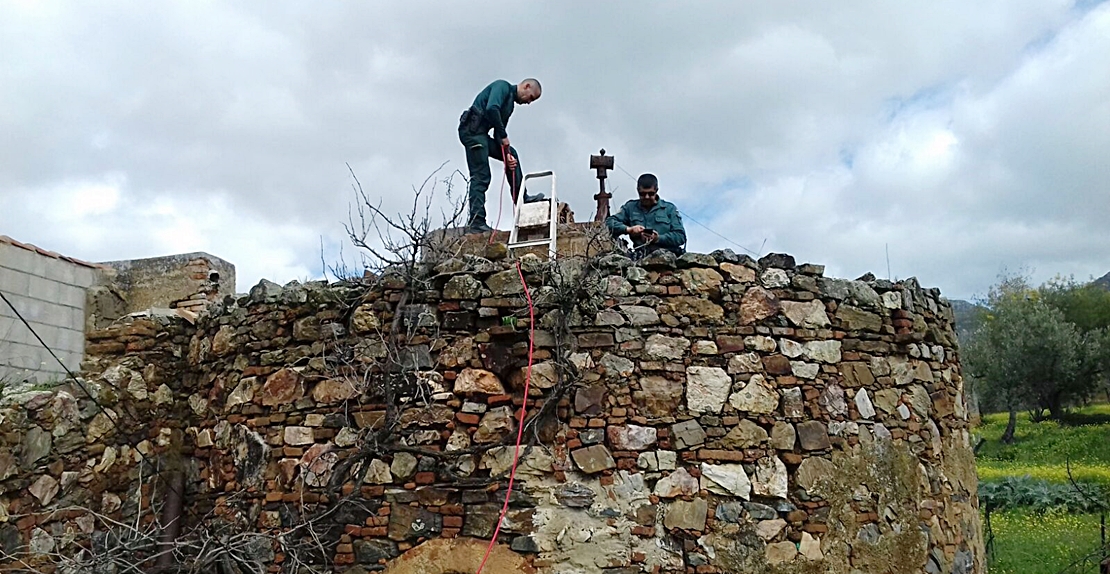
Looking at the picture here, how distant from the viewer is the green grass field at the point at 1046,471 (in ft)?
31.5

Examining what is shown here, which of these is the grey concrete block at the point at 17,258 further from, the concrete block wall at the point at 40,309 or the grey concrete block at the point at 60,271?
the grey concrete block at the point at 60,271

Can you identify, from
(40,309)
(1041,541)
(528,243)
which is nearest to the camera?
(528,243)

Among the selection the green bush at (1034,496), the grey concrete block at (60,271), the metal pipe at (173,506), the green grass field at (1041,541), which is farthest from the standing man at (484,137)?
the green bush at (1034,496)

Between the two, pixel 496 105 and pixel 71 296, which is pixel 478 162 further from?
pixel 71 296

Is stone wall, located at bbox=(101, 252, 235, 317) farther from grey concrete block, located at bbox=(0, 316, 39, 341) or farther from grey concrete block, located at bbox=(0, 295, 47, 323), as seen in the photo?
grey concrete block, located at bbox=(0, 316, 39, 341)

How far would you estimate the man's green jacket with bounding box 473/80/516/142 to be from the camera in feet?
21.5

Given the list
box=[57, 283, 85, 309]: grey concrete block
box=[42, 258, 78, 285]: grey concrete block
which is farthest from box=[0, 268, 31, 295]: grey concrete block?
box=[57, 283, 85, 309]: grey concrete block

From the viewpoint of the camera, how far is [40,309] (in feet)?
23.4

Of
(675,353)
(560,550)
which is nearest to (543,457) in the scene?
(560,550)

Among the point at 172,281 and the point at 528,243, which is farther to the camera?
the point at 172,281

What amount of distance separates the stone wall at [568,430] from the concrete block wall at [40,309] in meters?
1.85

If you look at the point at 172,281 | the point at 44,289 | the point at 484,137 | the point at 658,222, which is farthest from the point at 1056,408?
the point at 44,289

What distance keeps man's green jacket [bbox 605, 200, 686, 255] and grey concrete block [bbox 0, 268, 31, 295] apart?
489 centimetres

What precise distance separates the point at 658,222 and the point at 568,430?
1.96m
